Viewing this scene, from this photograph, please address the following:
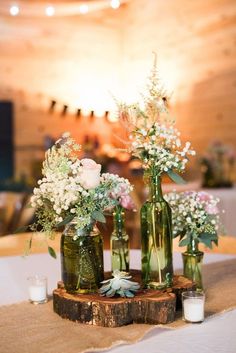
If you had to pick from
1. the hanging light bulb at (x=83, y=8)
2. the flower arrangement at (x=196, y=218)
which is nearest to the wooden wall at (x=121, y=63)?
the hanging light bulb at (x=83, y=8)

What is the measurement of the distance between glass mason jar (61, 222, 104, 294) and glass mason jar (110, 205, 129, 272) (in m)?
0.12

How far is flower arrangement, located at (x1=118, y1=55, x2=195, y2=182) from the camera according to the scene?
1.40 m

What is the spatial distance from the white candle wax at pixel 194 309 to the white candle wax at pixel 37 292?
1.28 feet

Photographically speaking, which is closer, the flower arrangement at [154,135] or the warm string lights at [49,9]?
the flower arrangement at [154,135]

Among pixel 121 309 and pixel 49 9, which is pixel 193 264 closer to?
pixel 121 309

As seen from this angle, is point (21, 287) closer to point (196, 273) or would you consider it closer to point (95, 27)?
point (196, 273)

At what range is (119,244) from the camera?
155 centimetres

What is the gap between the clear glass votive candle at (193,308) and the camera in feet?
4.37

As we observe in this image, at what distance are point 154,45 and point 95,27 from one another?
97 centimetres

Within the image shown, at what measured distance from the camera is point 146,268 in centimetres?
145

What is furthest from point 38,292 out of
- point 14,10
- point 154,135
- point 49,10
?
point 49,10

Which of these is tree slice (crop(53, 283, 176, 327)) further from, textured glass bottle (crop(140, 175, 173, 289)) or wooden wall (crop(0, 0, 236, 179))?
wooden wall (crop(0, 0, 236, 179))

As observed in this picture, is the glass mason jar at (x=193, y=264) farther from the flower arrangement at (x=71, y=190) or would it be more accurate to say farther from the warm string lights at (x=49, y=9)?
the warm string lights at (x=49, y=9)

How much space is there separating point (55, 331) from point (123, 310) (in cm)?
16
